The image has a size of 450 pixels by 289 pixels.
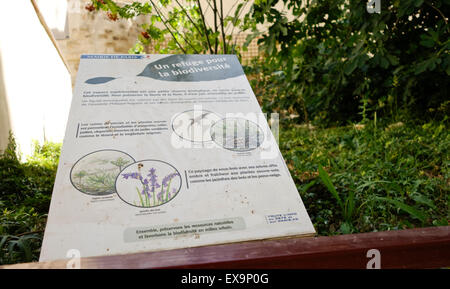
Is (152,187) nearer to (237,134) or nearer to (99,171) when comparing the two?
(99,171)

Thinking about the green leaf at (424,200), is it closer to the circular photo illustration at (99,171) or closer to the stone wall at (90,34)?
the circular photo illustration at (99,171)

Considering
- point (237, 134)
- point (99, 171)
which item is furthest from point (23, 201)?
point (237, 134)

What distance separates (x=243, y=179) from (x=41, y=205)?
122 cm

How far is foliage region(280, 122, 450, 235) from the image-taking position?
4.85 feet

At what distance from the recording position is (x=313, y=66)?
3.56 metres

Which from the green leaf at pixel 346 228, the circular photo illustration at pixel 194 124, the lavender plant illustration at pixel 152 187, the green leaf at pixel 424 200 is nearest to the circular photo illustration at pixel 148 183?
the lavender plant illustration at pixel 152 187

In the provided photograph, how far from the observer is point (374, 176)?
191 cm

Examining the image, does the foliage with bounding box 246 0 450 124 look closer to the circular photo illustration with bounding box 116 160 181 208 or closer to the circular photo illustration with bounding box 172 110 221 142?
the circular photo illustration with bounding box 172 110 221 142

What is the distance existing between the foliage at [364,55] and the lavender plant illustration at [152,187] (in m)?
1.72

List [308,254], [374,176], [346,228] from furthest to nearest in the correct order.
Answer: [374,176] → [346,228] → [308,254]

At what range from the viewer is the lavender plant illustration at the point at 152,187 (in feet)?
3.24

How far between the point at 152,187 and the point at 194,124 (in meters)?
0.33

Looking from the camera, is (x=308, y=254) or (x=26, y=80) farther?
(x=26, y=80)

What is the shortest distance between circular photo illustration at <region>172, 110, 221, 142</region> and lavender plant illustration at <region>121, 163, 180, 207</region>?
193mm
